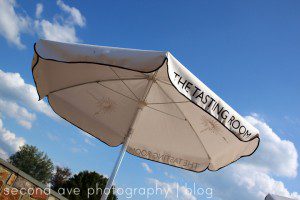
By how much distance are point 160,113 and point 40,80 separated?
1.89 metres

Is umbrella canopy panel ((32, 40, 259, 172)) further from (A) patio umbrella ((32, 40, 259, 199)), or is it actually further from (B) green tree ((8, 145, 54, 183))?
(B) green tree ((8, 145, 54, 183))

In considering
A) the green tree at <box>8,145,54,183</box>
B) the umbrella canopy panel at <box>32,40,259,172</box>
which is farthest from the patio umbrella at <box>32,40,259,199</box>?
the green tree at <box>8,145,54,183</box>

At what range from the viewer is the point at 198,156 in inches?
212

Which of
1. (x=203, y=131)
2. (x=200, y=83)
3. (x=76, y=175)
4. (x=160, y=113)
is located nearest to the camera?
(x=200, y=83)

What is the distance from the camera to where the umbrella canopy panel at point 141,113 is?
4.84m

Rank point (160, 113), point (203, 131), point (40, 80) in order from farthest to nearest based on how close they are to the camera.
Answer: point (160, 113) → point (203, 131) → point (40, 80)

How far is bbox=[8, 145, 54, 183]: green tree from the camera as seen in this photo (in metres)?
58.8

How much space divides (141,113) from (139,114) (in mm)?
333

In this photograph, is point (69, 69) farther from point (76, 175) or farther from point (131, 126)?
point (76, 175)

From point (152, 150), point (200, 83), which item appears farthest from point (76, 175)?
point (200, 83)

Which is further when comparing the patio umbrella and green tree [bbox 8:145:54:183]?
green tree [bbox 8:145:54:183]

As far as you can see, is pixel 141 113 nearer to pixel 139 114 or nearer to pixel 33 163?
pixel 139 114

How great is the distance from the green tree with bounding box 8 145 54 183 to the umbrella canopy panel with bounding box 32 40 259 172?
56104 millimetres

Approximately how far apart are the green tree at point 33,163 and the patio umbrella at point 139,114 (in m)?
56.1
